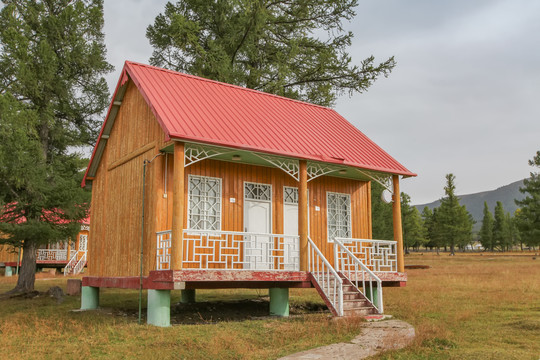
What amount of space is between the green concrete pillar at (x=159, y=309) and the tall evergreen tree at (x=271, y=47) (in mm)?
13859

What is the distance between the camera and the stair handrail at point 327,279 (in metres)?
12.1

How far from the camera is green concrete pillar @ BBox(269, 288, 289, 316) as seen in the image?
14.6 meters

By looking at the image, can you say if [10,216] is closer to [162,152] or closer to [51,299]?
[51,299]

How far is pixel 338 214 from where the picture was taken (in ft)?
54.9

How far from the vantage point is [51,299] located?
60.4 feet

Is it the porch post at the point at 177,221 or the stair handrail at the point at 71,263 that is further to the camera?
the stair handrail at the point at 71,263

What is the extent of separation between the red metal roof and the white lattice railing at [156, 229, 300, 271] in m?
2.33

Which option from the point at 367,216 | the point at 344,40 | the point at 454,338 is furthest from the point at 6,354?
the point at 344,40

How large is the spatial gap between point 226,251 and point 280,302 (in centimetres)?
243

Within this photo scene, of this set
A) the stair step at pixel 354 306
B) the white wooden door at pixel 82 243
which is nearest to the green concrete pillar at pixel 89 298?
the stair step at pixel 354 306

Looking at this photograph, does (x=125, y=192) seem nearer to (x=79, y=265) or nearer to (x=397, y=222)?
(x=397, y=222)

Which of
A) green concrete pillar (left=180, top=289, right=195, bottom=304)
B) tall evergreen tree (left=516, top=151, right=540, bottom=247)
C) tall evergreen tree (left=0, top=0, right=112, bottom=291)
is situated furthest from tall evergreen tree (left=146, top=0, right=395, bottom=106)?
tall evergreen tree (left=516, top=151, right=540, bottom=247)

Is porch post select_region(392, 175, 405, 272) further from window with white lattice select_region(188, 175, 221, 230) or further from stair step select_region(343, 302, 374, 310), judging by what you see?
window with white lattice select_region(188, 175, 221, 230)

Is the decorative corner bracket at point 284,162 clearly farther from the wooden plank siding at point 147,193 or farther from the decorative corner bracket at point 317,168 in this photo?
the wooden plank siding at point 147,193
